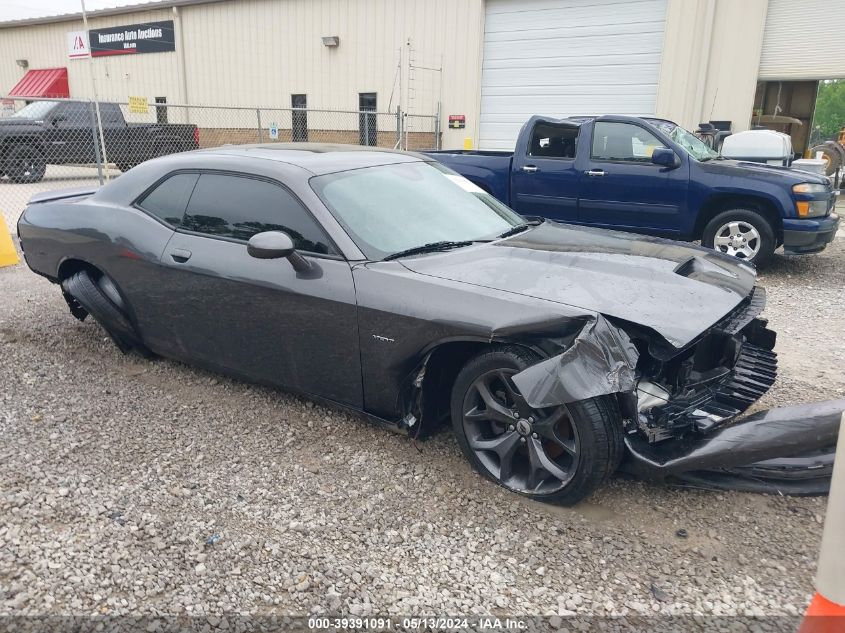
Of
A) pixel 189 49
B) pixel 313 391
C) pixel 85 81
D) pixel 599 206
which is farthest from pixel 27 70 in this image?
pixel 313 391

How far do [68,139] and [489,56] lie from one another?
400 inches

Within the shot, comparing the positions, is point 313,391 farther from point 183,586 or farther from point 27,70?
point 27,70

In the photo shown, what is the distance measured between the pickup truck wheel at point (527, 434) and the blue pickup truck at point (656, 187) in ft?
18.3

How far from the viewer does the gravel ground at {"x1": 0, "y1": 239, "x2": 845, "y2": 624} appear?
2400mm

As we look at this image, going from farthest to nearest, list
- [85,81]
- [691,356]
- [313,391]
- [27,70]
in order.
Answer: [27,70], [85,81], [313,391], [691,356]

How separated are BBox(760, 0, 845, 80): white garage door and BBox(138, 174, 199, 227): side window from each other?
1301cm

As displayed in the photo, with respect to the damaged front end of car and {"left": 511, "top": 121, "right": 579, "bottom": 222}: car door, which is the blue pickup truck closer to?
{"left": 511, "top": 121, "right": 579, "bottom": 222}: car door

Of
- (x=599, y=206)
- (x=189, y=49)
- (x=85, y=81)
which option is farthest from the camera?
(x=85, y=81)

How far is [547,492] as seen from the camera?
2869 mm

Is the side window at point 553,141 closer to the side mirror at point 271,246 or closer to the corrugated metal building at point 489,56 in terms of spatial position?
the side mirror at point 271,246

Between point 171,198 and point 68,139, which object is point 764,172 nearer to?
point 171,198

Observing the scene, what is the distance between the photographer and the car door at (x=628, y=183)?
25.3 feet

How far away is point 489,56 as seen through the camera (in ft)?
53.3

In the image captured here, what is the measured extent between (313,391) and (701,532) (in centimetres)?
196
